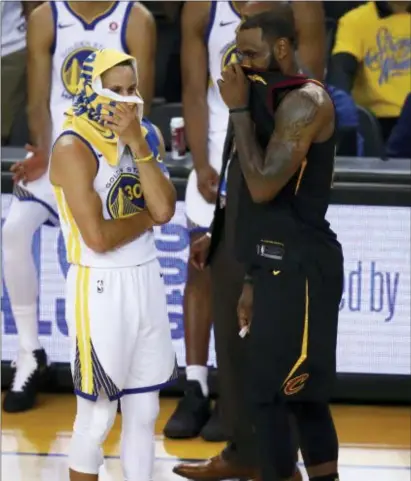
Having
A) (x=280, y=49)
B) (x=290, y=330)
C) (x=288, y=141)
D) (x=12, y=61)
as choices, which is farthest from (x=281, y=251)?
(x=12, y=61)

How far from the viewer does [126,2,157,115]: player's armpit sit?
16.7ft

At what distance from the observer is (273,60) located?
146 inches

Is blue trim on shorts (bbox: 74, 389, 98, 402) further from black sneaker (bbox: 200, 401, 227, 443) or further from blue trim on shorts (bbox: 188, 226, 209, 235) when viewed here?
blue trim on shorts (bbox: 188, 226, 209, 235)

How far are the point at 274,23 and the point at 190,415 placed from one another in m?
2.00

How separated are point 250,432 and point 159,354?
2.39ft

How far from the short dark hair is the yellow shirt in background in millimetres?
2403

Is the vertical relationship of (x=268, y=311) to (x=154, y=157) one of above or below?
below

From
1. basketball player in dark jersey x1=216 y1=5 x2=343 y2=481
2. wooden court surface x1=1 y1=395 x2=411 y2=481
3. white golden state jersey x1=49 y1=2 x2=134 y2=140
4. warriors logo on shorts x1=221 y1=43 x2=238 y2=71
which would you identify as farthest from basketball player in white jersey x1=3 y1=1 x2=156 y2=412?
basketball player in dark jersey x1=216 y1=5 x2=343 y2=481

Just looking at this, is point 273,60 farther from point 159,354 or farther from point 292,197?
point 159,354

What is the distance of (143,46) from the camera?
5109 mm

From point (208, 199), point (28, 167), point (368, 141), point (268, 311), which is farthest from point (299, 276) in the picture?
point (368, 141)

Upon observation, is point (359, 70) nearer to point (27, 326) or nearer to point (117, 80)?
point (27, 326)

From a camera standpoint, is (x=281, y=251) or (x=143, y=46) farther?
(x=143, y=46)

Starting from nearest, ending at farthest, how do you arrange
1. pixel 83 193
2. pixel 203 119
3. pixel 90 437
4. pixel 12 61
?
1. pixel 83 193
2. pixel 90 437
3. pixel 203 119
4. pixel 12 61
